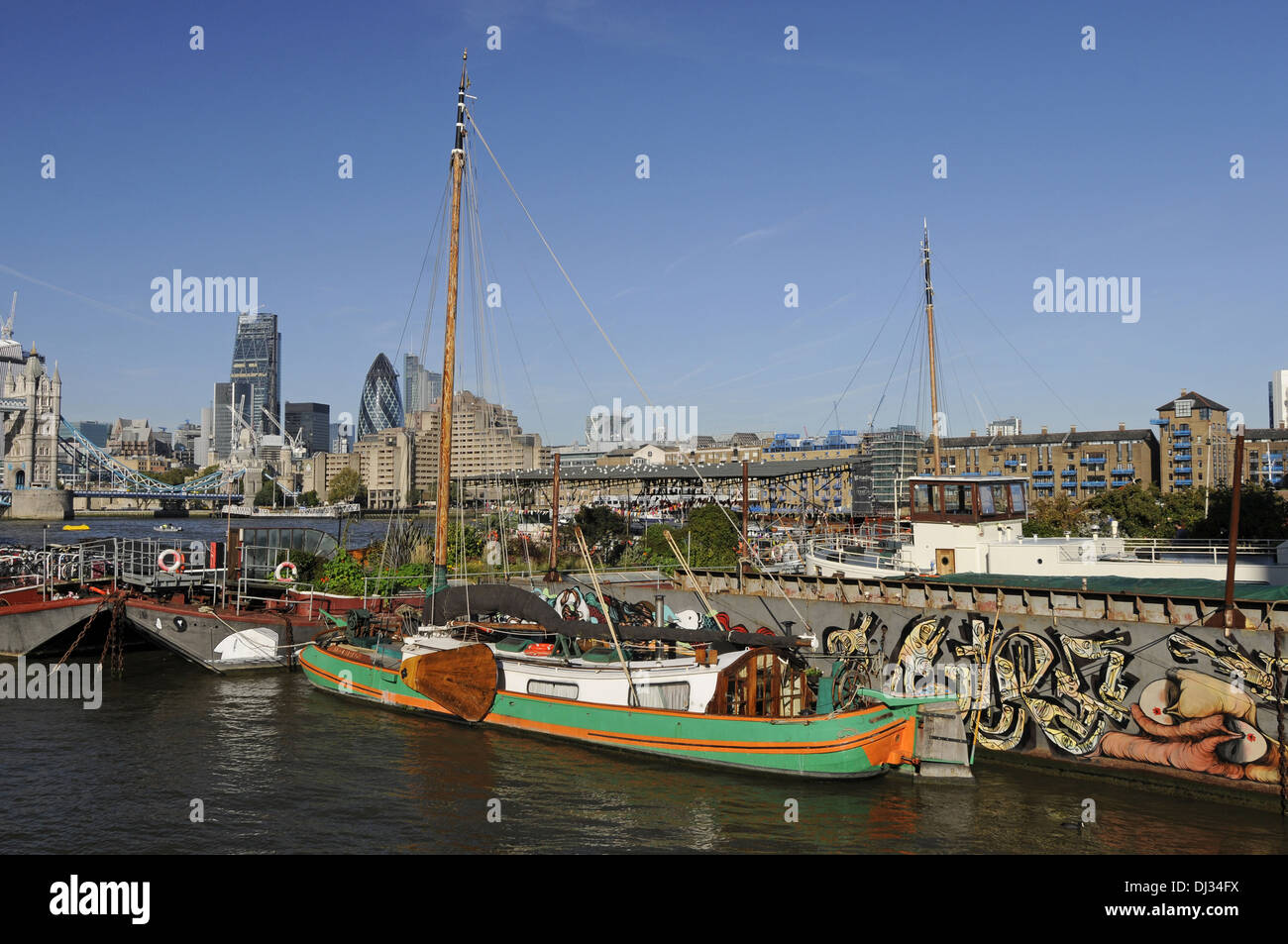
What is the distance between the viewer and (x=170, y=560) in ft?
131

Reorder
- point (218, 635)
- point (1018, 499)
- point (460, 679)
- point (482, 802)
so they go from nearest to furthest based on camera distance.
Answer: point (482, 802)
point (460, 679)
point (1018, 499)
point (218, 635)

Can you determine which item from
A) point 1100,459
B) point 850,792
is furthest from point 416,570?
point 1100,459

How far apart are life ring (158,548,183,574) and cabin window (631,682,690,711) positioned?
25236 millimetres

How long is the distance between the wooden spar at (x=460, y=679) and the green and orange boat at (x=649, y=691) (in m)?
0.04

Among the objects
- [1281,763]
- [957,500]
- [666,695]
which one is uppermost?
[957,500]

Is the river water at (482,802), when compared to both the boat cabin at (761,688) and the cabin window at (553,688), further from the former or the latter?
the boat cabin at (761,688)

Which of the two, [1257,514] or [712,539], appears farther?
[1257,514]

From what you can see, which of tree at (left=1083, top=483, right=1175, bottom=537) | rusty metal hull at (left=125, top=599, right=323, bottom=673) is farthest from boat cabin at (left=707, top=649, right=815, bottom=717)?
tree at (left=1083, top=483, right=1175, bottom=537)

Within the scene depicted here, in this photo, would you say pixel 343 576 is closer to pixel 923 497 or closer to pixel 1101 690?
pixel 923 497

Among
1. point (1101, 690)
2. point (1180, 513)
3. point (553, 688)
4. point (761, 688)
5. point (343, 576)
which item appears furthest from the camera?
point (1180, 513)

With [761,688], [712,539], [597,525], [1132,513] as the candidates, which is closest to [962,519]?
[761,688]

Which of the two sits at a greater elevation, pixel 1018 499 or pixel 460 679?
pixel 1018 499

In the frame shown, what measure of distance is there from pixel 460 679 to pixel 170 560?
19.5 meters
